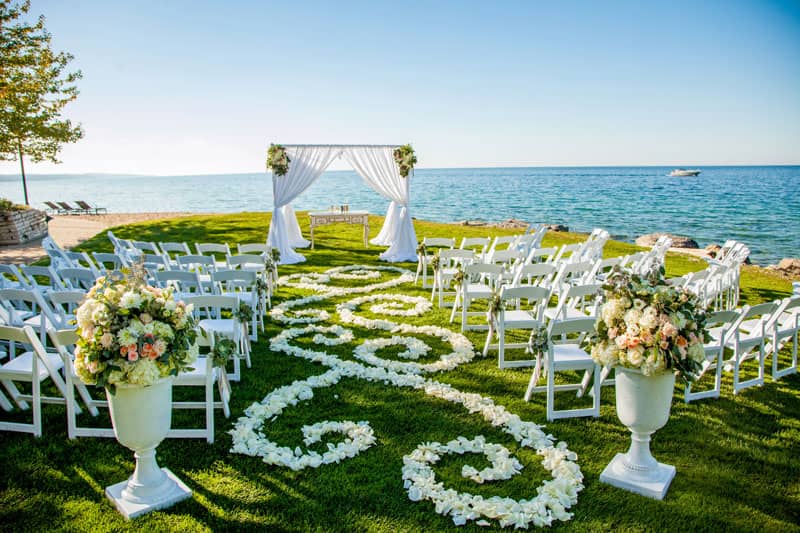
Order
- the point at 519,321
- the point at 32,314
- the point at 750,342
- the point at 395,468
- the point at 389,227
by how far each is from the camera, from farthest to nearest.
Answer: the point at 389,227 < the point at 32,314 < the point at 519,321 < the point at 750,342 < the point at 395,468

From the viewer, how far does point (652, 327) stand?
11.6ft

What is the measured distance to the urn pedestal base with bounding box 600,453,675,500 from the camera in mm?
3853

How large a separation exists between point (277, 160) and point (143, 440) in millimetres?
11106

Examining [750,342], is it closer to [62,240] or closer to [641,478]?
[641,478]

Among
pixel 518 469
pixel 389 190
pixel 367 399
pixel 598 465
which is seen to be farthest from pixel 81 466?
pixel 389 190

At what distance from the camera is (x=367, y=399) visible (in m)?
5.34

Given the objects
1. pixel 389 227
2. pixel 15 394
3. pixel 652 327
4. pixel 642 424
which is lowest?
pixel 15 394

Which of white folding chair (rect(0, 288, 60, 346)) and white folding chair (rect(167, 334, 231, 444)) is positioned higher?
white folding chair (rect(0, 288, 60, 346))

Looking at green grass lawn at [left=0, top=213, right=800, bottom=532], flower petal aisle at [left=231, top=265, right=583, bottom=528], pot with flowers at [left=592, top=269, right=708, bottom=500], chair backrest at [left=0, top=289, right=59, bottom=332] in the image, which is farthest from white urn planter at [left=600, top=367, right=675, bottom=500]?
chair backrest at [left=0, top=289, right=59, bottom=332]

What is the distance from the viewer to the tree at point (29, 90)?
16.4 m

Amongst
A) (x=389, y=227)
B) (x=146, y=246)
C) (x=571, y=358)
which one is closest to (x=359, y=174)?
(x=389, y=227)

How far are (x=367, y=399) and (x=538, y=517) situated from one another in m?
2.22

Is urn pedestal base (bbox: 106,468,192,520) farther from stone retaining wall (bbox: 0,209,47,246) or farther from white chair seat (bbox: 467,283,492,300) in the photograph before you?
stone retaining wall (bbox: 0,209,47,246)

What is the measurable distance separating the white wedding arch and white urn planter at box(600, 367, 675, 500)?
9.85m
